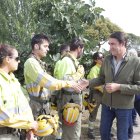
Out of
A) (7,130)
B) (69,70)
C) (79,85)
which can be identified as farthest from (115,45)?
(7,130)

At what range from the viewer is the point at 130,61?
4754mm

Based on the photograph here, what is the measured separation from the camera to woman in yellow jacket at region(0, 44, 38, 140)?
11.5 ft

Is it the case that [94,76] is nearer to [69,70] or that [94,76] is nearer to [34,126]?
[69,70]

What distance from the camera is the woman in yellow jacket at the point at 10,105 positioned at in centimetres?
351

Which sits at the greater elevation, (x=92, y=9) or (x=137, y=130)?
(x=92, y=9)

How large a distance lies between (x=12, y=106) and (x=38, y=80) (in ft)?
2.93

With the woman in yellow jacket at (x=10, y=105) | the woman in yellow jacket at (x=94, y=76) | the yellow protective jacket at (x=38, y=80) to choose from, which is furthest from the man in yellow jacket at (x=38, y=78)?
the woman in yellow jacket at (x=94, y=76)

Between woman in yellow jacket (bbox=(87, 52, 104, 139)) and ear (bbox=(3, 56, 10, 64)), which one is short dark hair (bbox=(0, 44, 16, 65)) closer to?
ear (bbox=(3, 56, 10, 64))

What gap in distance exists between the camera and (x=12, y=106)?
11.8 feet

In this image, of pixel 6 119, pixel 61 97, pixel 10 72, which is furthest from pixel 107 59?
pixel 6 119

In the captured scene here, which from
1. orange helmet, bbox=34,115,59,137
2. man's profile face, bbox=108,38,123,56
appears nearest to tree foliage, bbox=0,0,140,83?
man's profile face, bbox=108,38,123,56

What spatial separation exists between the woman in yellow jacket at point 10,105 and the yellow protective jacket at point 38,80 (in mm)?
623

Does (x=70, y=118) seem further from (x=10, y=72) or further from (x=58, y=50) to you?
(x=58, y=50)

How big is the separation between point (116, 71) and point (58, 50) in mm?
2945
